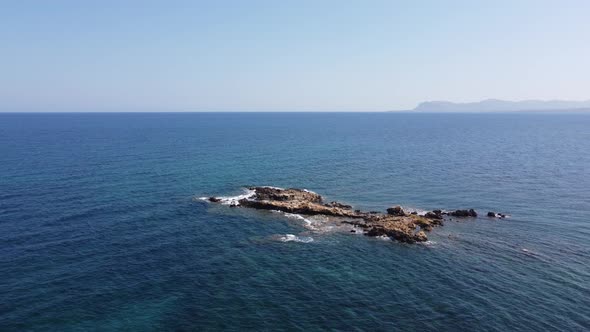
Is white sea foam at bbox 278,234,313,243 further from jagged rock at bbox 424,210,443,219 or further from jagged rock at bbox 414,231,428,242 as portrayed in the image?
jagged rock at bbox 424,210,443,219

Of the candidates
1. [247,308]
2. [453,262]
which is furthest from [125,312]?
[453,262]

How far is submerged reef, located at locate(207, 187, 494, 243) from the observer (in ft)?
239

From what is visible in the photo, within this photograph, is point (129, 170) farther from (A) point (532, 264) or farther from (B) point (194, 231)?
(A) point (532, 264)

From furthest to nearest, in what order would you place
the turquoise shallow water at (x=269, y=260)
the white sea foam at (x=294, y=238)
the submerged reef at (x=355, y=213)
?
the submerged reef at (x=355, y=213), the white sea foam at (x=294, y=238), the turquoise shallow water at (x=269, y=260)

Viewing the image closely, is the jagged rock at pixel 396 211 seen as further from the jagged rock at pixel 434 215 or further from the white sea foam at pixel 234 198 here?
the white sea foam at pixel 234 198

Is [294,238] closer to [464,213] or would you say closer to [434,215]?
[434,215]

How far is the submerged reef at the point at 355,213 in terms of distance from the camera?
72875 mm

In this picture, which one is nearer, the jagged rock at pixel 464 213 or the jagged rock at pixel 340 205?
the jagged rock at pixel 464 213

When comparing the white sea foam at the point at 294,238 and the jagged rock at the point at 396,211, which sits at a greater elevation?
the jagged rock at the point at 396,211

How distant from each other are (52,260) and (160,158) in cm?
9321

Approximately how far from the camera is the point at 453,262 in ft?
201

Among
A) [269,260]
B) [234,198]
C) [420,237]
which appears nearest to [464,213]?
[420,237]

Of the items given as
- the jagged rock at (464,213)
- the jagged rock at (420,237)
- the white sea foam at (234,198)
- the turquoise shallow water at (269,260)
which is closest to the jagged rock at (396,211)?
the turquoise shallow water at (269,260)

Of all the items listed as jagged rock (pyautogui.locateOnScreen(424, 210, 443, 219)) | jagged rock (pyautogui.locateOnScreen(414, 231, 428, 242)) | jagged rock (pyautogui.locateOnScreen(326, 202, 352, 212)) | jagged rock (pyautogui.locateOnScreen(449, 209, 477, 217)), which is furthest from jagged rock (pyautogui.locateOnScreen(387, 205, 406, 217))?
jagged rock (pyautogui.locateOnScreen(414, 231, 428, 242))
